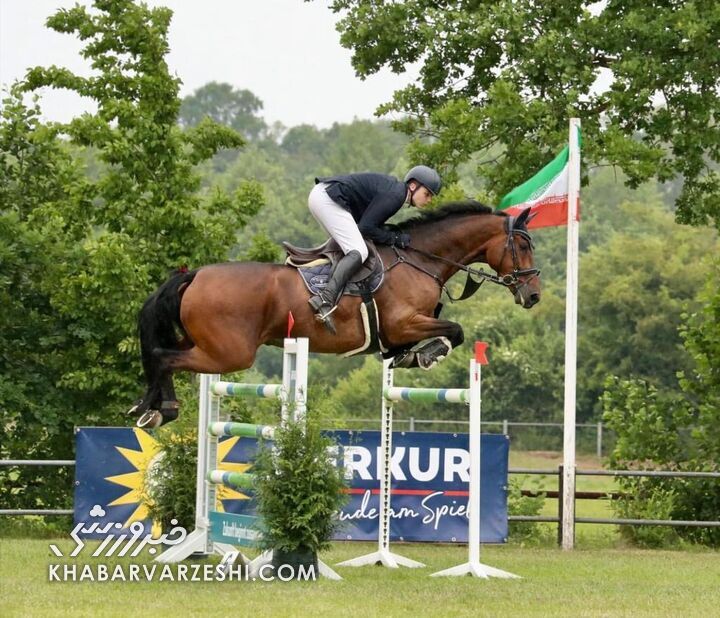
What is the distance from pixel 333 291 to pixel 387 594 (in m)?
1.87

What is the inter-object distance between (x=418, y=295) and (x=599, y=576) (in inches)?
89.4

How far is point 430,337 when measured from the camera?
845cm

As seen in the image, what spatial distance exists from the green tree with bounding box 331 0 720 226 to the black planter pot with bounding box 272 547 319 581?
669 centimetres

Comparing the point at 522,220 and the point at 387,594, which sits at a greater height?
the point at 522,220

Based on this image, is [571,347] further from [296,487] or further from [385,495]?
[296,487]

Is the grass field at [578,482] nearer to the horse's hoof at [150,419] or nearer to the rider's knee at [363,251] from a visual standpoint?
the rider's knee at [363,251]

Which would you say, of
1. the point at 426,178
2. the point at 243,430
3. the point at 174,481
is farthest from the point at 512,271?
the point at 174,481

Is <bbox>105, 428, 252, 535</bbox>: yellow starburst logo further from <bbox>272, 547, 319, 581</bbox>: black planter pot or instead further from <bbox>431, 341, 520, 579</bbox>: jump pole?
<bbox>272, 547, 319, 581</bbox>: black planter pot

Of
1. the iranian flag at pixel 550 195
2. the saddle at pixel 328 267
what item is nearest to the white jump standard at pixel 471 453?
the saddle at pixel 328 267

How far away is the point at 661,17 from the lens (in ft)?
44.5

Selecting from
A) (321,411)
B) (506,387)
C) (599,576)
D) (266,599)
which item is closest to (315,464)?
(321,411)

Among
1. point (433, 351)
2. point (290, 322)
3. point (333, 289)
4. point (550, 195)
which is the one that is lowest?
point (433, 351)

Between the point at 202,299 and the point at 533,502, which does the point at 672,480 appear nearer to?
the point at 533,502

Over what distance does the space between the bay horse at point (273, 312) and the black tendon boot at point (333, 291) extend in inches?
3.0
